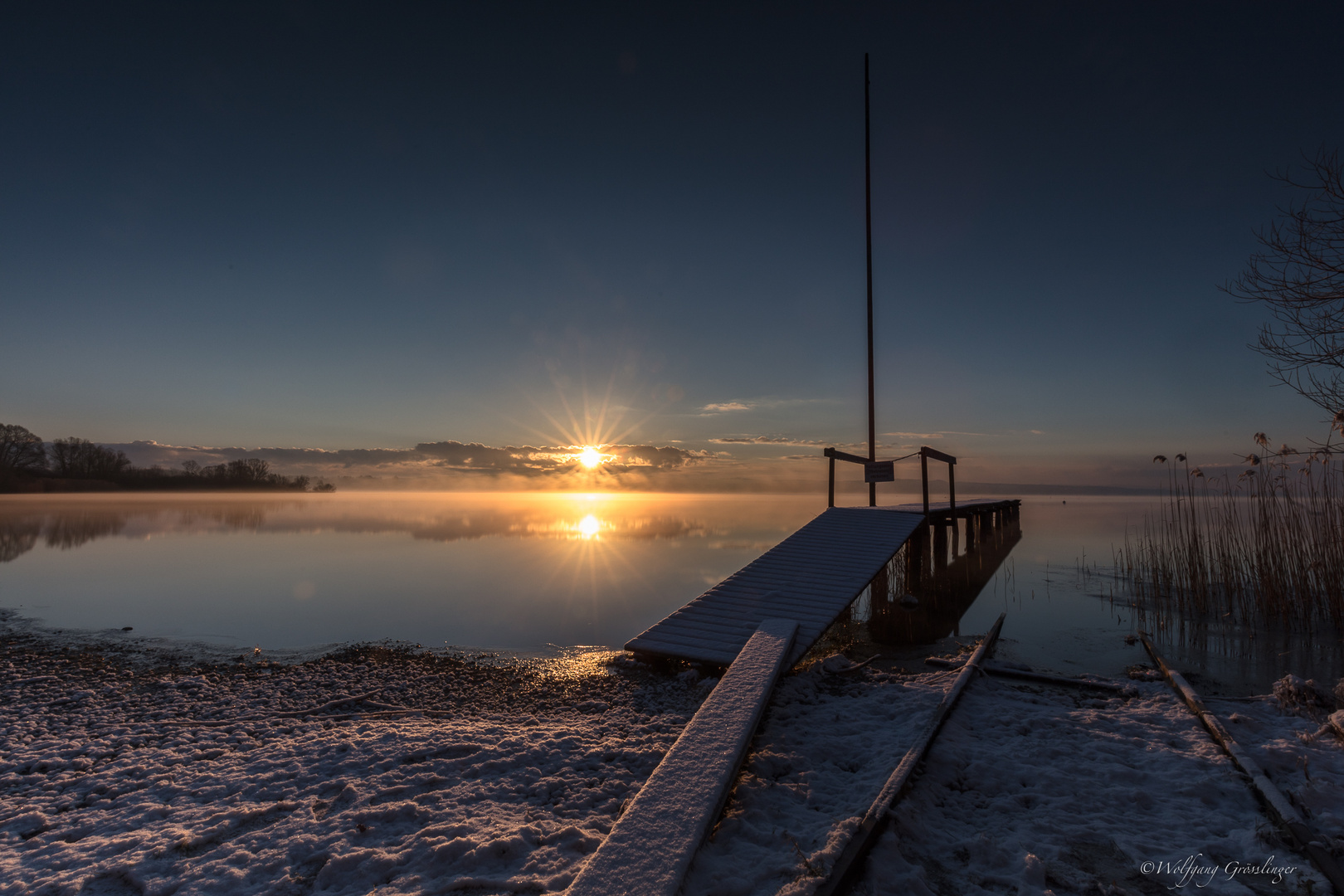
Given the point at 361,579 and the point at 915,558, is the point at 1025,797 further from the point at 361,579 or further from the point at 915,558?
the point at 361,579

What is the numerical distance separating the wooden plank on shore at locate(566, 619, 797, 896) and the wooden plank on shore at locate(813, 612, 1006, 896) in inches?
28.1

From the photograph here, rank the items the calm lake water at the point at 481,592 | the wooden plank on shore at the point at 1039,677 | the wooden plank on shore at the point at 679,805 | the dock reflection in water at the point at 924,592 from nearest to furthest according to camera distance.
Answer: the wooden plank on shore at the point at 679,805 < the wooden plank on shore at the point at 1039,677 < the calm lake water at the point at 481,592 < the dock reflection in water at the point at 924,592

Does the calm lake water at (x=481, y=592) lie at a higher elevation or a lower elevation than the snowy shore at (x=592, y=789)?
lower

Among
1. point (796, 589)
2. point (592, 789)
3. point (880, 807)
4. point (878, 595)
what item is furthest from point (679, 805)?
point (878, 595)

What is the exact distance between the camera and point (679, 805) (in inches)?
131

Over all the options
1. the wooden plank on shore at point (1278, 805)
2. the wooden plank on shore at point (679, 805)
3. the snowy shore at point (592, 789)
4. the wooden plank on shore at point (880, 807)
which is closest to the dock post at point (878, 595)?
the snowy shore at point (592, 789)

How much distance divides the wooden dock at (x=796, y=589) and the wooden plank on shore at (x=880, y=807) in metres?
1.85

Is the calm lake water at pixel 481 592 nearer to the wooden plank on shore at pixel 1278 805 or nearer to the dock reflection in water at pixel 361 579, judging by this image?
the dock reflection in water at pixel 361 579

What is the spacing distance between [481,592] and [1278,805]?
1409 cm

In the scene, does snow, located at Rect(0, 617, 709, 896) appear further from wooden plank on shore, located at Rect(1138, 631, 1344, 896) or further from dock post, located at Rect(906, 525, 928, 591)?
dock post, located at Rect(906, 525, 928, 591)

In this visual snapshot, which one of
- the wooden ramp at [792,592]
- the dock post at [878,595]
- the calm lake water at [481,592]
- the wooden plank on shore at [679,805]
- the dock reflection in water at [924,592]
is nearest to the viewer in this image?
the wooden plank on shore at [679,805]

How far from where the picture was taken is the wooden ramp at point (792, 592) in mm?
7109

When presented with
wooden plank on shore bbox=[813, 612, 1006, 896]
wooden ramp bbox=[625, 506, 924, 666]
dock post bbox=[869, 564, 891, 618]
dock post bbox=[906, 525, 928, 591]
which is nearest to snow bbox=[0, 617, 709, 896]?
wooden ramp bbox=[625, 506, 924, 666]

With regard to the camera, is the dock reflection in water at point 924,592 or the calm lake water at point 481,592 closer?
the calm lake water at point 481,592
